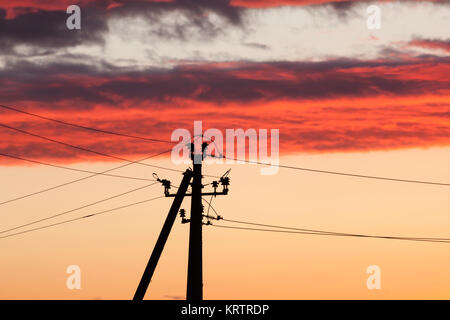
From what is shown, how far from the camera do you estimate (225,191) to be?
186 feet

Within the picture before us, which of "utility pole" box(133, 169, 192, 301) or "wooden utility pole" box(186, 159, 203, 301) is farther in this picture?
"wooden utility pole" box(186, 159, 203, 301)

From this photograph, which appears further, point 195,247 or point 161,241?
point 195,247

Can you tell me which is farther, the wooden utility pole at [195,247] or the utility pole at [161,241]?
the wooden utility pole at [195,247]
